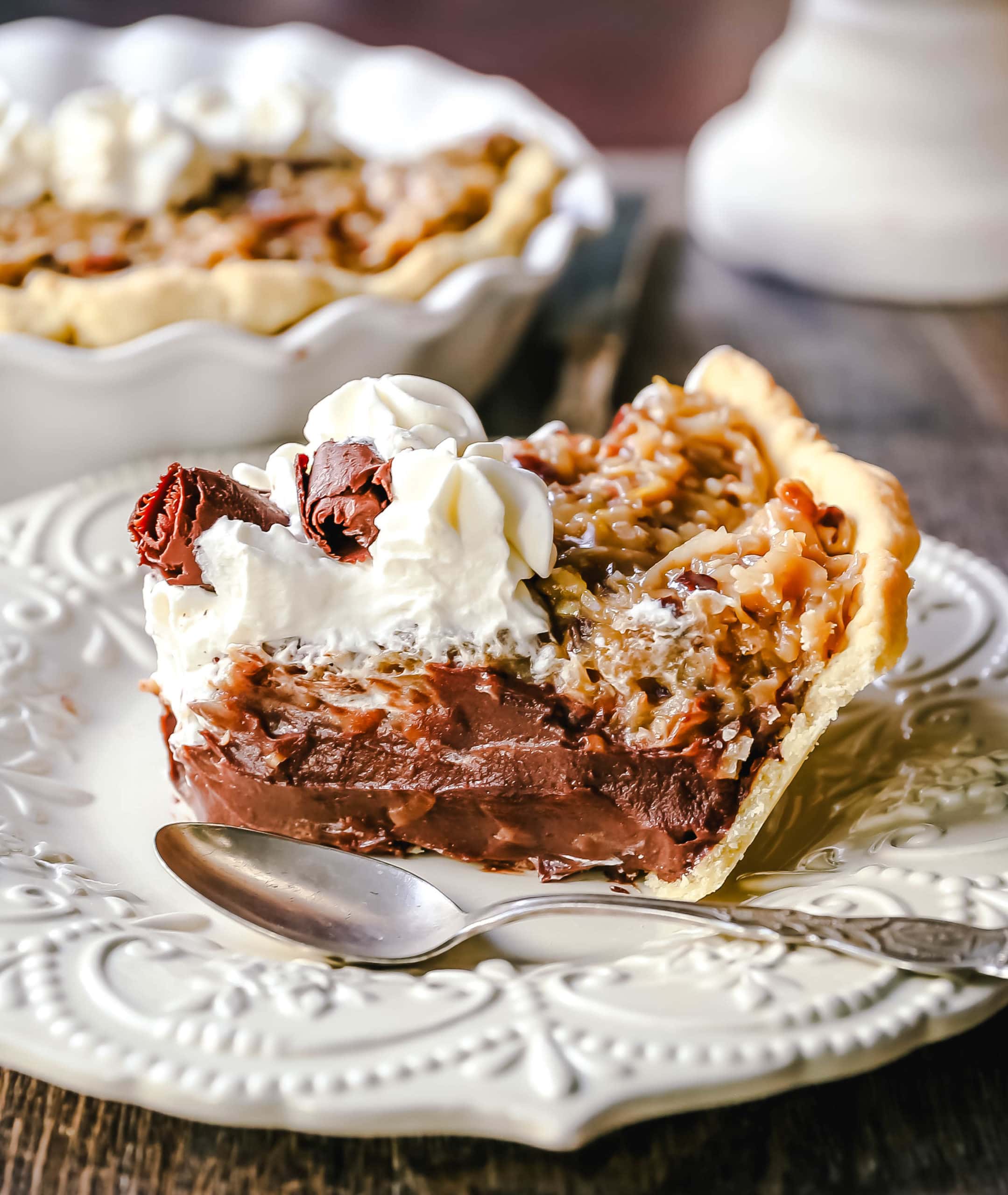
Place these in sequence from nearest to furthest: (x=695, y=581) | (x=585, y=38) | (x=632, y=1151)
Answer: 1. (x=632, y=1151)
2. (x=695, y=581)
3. (x=585, y=38)

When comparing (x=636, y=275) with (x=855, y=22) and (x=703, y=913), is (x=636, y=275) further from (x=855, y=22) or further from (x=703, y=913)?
(x=703, y=913)

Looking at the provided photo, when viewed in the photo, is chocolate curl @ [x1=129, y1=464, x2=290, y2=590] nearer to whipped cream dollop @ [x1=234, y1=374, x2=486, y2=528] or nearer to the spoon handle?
whipped cream dollop @ [x1=234, y1=374, x2=486, y2=528]

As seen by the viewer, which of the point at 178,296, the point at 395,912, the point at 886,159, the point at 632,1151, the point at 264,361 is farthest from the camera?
the point at 886,159

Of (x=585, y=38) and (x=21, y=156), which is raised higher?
(x=21, y=156)

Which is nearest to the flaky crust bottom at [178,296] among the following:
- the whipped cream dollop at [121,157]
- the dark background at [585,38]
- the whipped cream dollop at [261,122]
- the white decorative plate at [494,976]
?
the whipped cream dollop at [121,157]

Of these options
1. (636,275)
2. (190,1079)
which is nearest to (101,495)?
(190,1079)

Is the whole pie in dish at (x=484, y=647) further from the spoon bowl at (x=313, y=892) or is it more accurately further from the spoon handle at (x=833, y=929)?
the spoon handle at (x=833, y=929)

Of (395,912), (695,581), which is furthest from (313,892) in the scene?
(695,581)

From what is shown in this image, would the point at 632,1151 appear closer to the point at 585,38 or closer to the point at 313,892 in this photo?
the point at 313,892

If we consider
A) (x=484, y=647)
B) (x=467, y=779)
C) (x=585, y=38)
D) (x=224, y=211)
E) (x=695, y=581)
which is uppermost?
(x=695, y=581)
